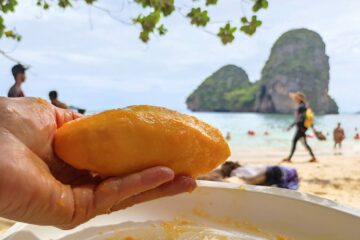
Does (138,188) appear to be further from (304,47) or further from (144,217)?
(304,47)

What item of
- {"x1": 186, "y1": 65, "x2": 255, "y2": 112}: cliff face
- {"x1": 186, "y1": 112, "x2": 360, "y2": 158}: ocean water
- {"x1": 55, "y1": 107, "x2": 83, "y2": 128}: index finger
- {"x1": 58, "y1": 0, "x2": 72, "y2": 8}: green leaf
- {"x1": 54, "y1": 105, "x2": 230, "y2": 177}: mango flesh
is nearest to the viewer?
{"x1": 54, "y1": 105, "x2": 230, "y2": 177}: mango flesh

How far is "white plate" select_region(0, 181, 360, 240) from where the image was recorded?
1896 mm

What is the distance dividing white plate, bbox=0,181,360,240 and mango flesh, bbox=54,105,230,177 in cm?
63

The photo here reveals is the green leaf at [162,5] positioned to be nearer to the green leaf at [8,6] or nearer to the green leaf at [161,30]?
the green leaf at [161,30]

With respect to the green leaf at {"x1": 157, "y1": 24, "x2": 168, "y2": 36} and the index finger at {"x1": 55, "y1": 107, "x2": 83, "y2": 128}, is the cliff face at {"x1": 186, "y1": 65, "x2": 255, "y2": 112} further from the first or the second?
the index finger at {"x1": 55, "y1": 107, "x2": 83, "y2": 128}

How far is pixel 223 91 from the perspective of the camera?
3307 inches

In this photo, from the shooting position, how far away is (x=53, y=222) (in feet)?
4.06

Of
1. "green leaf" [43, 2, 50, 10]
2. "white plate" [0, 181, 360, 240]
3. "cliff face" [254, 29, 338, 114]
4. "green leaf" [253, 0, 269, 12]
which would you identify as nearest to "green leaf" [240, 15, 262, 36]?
"green leaf" [253, 0, 269, 12]

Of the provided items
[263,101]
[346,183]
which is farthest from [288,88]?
[346,183]

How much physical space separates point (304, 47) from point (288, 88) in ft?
38.8

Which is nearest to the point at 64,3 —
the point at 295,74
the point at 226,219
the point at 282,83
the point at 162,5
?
the point at 162,5

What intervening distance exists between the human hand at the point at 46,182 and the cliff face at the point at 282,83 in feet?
243

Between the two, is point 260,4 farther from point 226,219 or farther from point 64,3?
point 64,3

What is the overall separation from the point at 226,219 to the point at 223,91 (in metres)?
82.9
